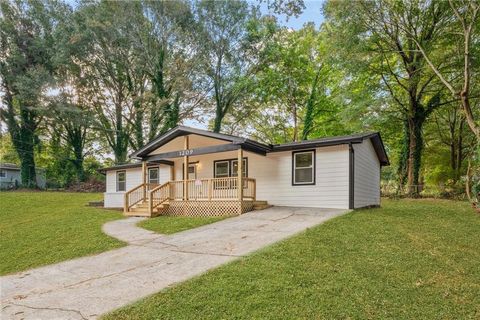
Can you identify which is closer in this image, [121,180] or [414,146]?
[414,146]

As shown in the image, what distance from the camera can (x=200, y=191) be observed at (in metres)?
13.6

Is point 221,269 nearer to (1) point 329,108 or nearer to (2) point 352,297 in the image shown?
(2) point 352,297

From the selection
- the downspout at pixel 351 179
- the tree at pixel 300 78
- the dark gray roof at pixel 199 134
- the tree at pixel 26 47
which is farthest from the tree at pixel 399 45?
the tree at pixel 26 47

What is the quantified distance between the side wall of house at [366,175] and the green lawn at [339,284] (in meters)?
4.79

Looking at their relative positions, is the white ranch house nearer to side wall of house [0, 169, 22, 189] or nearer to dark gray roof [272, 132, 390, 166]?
dark gray roof [272, 132, 390, 166]

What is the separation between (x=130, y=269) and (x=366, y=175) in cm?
1048

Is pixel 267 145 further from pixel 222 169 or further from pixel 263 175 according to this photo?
pixel 222 169

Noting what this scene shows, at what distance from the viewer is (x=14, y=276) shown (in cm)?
568

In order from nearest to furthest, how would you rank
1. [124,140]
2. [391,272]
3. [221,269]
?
[391,272], [221,269], [124,140]

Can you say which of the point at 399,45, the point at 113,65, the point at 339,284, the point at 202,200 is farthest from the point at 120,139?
the point at 339,284

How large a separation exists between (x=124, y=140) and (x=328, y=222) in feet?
77.1

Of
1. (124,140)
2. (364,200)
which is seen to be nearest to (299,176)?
(364,200)

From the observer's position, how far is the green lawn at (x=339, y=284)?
11.8 ft

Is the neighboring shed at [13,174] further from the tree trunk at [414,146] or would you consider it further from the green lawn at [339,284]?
the tree trunk at [414,146]
